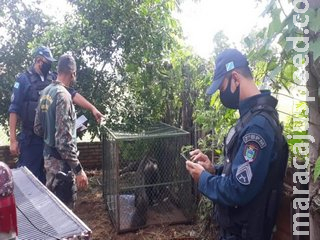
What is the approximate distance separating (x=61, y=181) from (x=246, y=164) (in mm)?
1906

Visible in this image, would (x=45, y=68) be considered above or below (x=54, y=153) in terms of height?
above

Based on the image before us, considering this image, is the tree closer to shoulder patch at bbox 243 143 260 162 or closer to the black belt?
shoulder patch at bbox 243 143 260 162

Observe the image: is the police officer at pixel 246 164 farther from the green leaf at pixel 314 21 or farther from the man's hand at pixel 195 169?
the green leaf at pixel 314 21

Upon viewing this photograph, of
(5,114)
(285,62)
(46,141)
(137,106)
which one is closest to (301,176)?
(285,62)

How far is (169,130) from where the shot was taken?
4230 mm

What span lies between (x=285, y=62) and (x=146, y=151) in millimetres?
2541

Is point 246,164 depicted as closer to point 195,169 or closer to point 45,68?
point 195,169

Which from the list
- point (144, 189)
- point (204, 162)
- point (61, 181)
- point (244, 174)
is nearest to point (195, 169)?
point (204, 162)

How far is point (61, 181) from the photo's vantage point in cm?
311

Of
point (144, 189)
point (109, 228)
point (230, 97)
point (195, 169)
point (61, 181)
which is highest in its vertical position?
→ point (230, 97)

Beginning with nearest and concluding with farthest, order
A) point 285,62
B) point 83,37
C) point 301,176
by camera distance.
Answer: point 285,62 < point 301,176 < point 83,37

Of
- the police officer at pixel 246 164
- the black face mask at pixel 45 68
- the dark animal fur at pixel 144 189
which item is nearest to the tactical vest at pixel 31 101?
the black face mask at pixel 45 68

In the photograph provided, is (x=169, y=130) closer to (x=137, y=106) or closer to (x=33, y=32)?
(x=137, y=106)

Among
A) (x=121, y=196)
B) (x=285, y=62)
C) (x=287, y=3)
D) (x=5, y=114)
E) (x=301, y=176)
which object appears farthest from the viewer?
(x=5, y=114)
